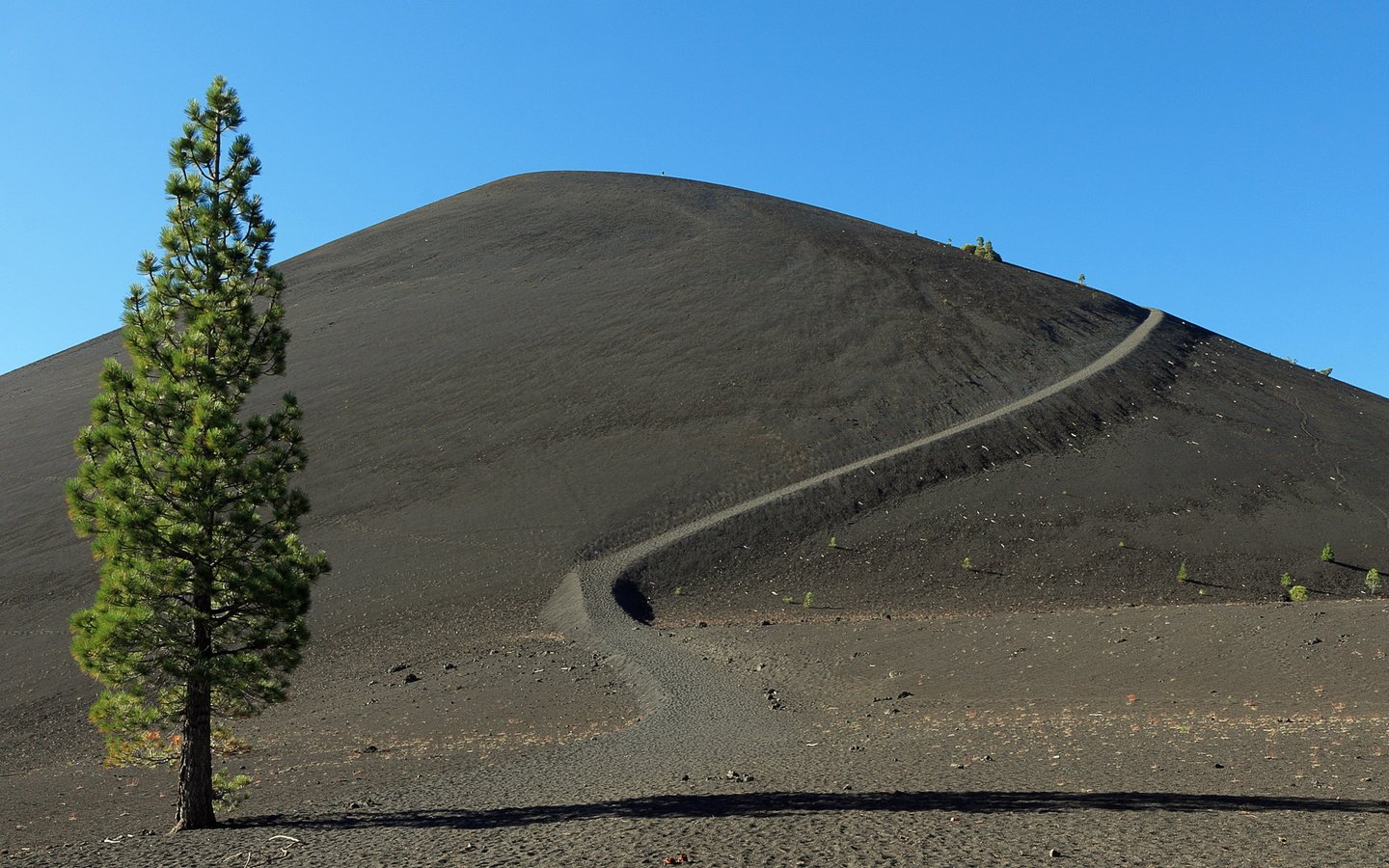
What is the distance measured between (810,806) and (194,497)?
803cm

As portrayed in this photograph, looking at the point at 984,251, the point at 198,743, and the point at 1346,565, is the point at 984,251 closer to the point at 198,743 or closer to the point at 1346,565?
the point at 1346,565

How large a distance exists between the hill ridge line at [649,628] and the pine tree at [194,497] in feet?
25.5

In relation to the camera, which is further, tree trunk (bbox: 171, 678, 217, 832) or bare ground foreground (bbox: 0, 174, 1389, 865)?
tree trunk (bbox: 171, 678, 217, 832)

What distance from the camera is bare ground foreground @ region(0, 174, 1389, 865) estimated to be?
439 inches

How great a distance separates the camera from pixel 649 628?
27.0 metres

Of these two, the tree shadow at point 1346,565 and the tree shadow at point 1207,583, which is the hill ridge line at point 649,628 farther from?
the tree shadow at point 1346,565

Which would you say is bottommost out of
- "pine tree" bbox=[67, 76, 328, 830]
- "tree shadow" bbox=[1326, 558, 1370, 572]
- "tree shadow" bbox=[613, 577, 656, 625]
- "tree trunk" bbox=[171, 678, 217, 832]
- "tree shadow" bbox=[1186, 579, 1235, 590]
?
"tree shadow" bbox=[1326, 558, 1370, 572]

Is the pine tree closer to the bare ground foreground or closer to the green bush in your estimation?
the bare ground foreground

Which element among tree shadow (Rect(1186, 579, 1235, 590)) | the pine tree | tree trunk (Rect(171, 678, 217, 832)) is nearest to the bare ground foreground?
tree shadow (Rect(1186, 579, 1235, 590))

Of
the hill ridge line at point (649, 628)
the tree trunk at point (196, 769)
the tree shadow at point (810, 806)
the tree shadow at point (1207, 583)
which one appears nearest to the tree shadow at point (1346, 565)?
the tree shadow at point (1207, 583)

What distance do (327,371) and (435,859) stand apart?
37905 mm

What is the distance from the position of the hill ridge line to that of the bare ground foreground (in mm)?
177

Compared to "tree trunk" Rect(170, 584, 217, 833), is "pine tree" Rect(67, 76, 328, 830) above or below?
above

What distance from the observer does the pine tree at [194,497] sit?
38.2 feet
